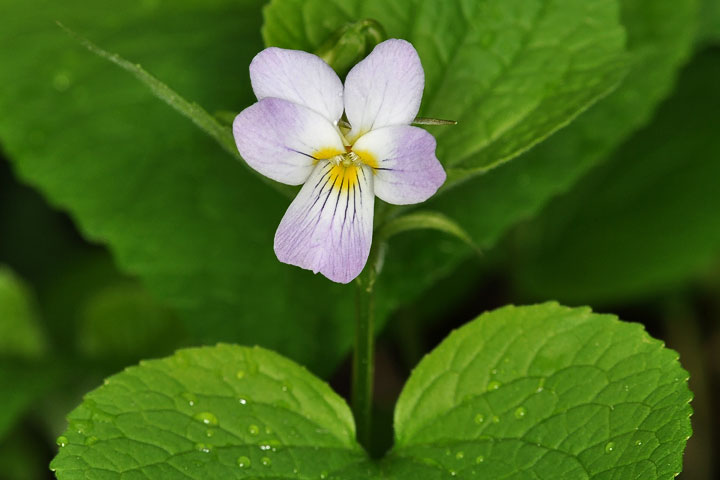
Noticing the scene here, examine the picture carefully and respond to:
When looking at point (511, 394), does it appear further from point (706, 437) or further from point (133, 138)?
point (706, 437)

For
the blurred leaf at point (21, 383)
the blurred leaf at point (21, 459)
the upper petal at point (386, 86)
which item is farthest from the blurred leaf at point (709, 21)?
the blurred leaf at point (21, 459)

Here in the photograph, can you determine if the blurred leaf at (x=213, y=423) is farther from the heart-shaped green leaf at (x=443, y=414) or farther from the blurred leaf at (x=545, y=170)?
the blurred leaf at (x=545, y=170)

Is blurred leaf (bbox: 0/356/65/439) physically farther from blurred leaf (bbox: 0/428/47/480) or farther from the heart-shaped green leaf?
the heart-shaped green leaf

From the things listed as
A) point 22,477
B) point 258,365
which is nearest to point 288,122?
point 258,365

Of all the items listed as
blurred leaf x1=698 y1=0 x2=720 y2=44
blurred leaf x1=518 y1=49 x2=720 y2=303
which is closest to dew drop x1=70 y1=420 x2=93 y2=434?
blurred leaf x1=518 y1=49 x2=720 y2=303

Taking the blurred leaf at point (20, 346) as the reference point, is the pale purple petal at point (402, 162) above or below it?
below

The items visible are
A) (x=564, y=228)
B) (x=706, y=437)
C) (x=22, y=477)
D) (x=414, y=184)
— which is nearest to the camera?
(x=414, y=184)
